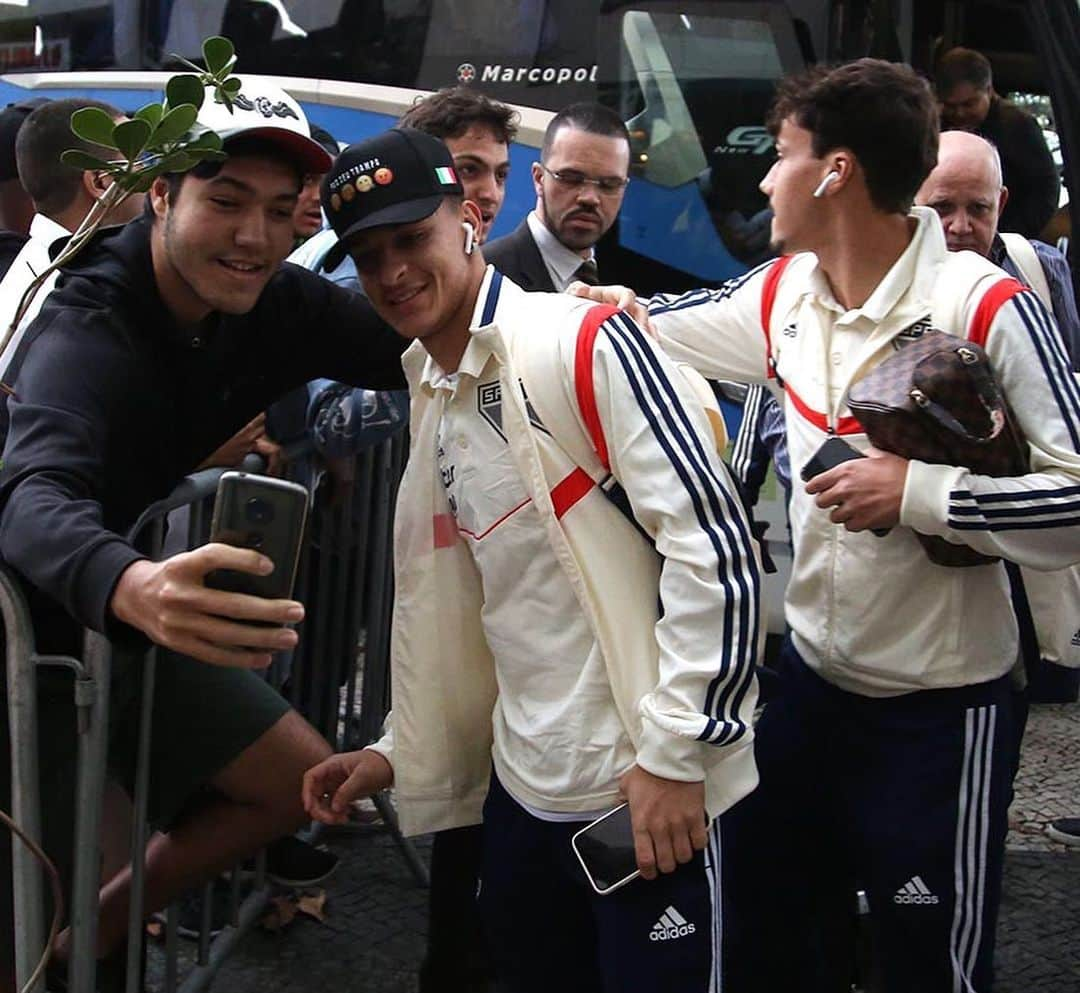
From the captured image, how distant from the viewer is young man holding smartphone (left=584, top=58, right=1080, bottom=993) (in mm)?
2395

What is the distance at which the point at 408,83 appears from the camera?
7.07 m

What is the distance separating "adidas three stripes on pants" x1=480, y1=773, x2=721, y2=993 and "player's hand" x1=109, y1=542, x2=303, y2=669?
759mm

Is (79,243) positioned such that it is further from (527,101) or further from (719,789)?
(527,101)

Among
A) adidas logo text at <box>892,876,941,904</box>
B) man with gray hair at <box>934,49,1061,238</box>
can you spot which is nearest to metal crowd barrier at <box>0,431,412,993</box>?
adidas logo text at <box>892,876,941,904</box>

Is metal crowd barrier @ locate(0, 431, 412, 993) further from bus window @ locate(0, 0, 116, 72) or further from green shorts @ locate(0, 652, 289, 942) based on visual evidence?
bus window @ locate(0, 0, 116, 72)

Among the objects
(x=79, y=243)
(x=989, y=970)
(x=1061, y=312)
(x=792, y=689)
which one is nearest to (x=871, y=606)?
(x=792, y=689)

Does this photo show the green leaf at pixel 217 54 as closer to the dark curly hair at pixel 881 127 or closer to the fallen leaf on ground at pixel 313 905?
the dark curly hair at pixel 881 127

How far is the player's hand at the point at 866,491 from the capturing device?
2.40 meters

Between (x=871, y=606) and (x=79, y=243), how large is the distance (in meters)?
1.41

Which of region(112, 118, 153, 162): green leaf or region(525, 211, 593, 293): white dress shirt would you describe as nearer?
region(112, 118, 153, 162): green leaf

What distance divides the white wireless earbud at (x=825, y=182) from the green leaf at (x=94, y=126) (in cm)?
129

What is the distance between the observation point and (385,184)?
2.41m

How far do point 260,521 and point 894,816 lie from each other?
1351 mm

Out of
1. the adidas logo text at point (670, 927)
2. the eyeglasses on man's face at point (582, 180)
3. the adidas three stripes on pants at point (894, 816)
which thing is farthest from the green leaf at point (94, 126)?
the eyeglasses on man's face at point (582, 180)
